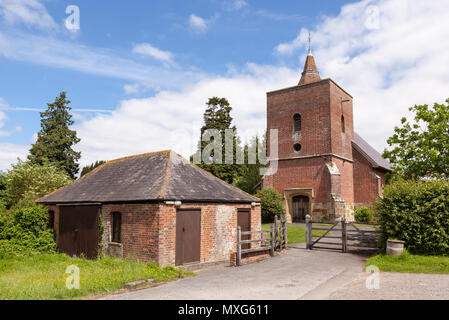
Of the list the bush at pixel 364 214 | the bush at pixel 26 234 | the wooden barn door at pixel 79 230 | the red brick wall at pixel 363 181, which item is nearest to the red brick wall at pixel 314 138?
the red brick wall at pixel 363 181

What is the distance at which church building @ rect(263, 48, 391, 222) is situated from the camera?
86.4 feet

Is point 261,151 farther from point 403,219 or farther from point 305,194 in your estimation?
point 403,219

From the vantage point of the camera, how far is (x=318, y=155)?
26.9 metres

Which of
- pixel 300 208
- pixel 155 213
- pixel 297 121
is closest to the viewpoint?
pixel 155 213

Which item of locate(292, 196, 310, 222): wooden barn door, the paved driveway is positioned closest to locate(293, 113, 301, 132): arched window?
locate(292, 196, 310, 222): wooden barn door

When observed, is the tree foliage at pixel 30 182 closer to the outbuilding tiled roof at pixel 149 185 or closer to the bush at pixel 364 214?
the outbuilding tiled roof at pixel 149 185

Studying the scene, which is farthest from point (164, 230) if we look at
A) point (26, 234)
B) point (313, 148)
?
point (313, 148)

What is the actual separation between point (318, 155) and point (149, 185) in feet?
57.4

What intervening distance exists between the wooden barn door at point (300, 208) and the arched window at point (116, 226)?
17.8 m

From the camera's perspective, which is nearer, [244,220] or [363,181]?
[244,220]

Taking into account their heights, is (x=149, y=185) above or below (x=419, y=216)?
above

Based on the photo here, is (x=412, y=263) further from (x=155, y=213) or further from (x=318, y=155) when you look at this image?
(x=318, y=155)

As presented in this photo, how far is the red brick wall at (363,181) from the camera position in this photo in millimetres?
28484
